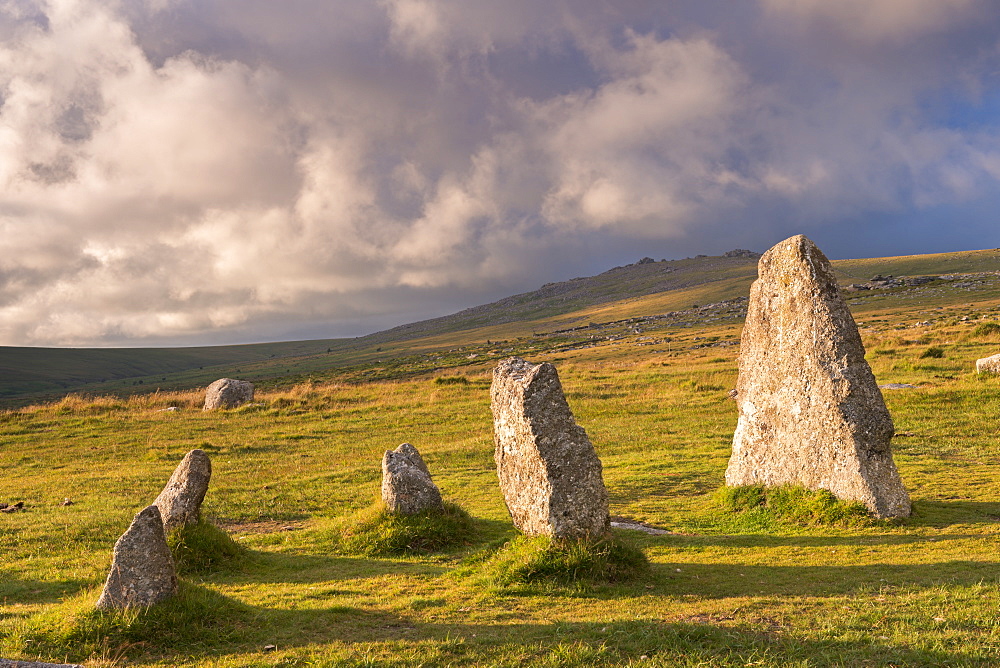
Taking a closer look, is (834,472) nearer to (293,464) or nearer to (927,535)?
(927,535)

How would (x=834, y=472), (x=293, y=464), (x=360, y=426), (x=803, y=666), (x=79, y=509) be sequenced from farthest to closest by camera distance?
(x=360, y=426)
(x=293, y=464)
(x=79, y=509)
(x=834, y=472)
(x=803, y=666)

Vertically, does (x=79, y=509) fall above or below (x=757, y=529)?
above

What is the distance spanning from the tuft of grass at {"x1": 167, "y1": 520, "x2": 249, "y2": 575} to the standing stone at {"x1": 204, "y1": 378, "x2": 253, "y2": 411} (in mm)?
28126

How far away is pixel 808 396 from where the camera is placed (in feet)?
47.3

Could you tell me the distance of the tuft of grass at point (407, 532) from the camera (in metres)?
13.8

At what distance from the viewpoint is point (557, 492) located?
435 inches

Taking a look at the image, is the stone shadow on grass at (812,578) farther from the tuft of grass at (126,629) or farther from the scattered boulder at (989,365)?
the scattered boulder at (989,365)

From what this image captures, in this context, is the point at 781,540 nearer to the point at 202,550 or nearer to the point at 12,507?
the point at 202,550

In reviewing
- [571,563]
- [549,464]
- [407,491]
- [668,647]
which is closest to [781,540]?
[571,563]

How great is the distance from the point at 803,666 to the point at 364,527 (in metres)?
Result: 9.79

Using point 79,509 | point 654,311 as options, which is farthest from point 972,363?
point 654,311

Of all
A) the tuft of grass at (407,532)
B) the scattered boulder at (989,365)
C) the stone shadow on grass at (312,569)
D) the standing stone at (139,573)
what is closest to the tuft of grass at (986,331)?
the scattered boulder at (989,365)

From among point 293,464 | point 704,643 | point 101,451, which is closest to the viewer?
point 704,643

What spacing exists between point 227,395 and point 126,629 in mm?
33602
